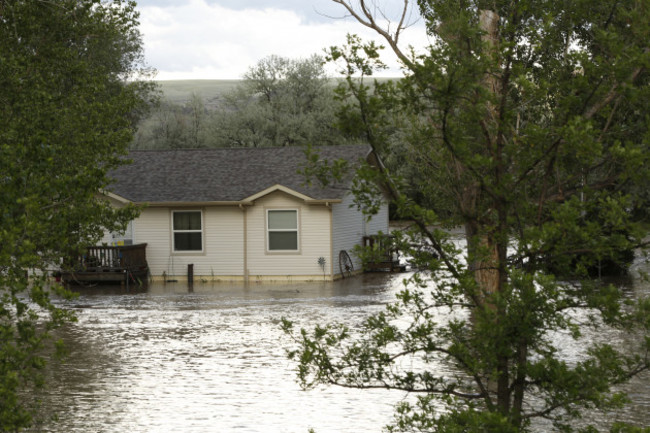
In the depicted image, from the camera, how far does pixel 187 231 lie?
31.6m

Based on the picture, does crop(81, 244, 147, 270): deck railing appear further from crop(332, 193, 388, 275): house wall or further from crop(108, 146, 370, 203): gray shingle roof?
crop(332, 193, 388, 275): house wall

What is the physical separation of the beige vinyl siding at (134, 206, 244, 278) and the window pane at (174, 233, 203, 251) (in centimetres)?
21

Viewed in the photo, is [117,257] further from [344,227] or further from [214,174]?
[344,227]

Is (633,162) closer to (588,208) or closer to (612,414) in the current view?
(588,208)

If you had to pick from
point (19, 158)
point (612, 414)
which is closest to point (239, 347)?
point (612, 414)

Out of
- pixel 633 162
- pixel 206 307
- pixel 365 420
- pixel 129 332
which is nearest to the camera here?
pixel 633 162

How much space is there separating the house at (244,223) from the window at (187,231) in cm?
3

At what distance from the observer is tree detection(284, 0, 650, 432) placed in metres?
5.77

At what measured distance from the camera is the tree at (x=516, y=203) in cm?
577

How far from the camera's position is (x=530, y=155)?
6.43m

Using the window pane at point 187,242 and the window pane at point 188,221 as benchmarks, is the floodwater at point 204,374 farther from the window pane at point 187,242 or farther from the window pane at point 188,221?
the window pane at point 188,221

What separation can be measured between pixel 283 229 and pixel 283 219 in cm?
34

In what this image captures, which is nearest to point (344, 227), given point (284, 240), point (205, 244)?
point (284, 240)

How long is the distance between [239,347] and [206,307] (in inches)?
268
